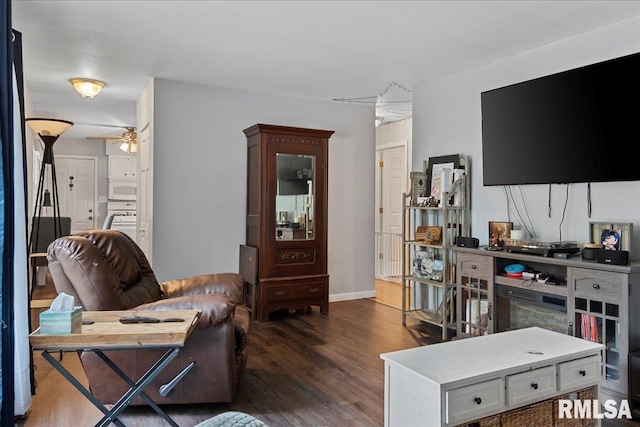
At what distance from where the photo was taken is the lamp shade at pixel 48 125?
412 centimetres

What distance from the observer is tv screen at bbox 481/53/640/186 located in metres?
2.89

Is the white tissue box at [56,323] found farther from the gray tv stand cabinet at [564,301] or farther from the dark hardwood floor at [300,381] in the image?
the gray tv stand cabinet at [564,301]

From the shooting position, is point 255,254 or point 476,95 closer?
point 476,95

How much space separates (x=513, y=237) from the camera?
11.6ft

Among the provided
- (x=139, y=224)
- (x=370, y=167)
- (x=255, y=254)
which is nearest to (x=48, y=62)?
(x=139, y=224)

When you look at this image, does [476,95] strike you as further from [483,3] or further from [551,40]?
[483,3]

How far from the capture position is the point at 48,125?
4.18 m

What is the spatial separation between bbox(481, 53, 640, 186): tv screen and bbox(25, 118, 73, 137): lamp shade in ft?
12.2

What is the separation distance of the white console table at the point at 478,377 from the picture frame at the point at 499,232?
135cm

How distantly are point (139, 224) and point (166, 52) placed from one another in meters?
2.39

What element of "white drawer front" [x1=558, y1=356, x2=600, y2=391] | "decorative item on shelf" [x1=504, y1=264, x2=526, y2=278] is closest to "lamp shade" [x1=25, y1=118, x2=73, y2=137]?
"decorative item on shelf" [x1=504, y1=264, x2=526, y2=278]


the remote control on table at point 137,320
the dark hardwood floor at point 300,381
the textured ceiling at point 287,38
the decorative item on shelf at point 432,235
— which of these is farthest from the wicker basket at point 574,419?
the textured ceiling at point 287,38

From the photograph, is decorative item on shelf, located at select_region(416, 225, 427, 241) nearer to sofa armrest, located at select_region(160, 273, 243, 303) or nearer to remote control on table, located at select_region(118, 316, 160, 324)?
sofa armrest, located at select_region(160, 273, 243, 303)

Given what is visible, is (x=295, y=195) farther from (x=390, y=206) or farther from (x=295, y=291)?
(x=390, y=206)
